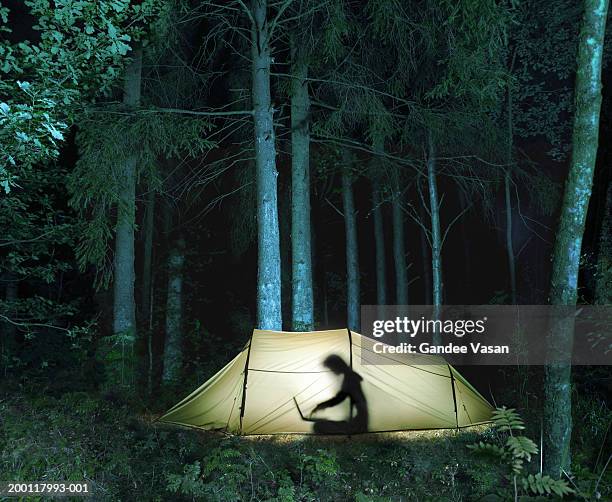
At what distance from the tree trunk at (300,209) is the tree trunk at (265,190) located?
70 centimetres

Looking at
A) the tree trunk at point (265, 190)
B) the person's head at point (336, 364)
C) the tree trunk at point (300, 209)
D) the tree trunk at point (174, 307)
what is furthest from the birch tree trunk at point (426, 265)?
the person's head at point (336, 364)

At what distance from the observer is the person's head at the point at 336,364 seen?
298 inches

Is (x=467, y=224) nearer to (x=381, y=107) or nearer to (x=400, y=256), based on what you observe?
(x=400, y=256)

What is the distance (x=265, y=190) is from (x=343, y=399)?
330 centimetres

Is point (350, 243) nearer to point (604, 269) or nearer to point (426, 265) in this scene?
point (426, 265)

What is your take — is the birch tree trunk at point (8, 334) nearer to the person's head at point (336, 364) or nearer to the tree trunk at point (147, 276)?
the tree trunk at point (147, 276)

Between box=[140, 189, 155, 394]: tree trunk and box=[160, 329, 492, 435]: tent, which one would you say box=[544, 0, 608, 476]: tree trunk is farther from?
box=[140, 189, 155, 394]: tree trunk

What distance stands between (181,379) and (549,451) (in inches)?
275

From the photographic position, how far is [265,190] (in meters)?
8.77

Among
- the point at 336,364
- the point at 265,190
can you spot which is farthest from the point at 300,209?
the point at 336,364

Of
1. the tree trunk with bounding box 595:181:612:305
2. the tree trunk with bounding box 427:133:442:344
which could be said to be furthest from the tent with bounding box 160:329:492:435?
the tree trunk with bounding box 427:133:442:344

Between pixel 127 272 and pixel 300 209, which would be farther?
pixel 300 209

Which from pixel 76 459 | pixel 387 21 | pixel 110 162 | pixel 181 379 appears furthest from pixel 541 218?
pixel 76 459

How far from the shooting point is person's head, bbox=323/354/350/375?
24.8 ft
